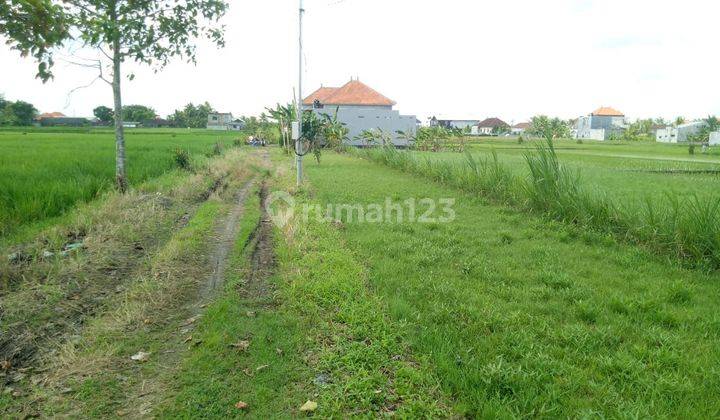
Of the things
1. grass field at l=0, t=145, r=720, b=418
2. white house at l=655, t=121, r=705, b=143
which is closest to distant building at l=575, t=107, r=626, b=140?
white house at l=655, t=121, r=705, b=143

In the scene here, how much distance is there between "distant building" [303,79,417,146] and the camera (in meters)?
32.3

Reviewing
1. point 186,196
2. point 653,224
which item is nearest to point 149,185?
point 186,196

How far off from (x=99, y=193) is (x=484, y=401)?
25.9ft

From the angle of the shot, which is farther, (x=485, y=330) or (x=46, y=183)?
(x=46, y=183)

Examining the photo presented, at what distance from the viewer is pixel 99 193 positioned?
8148mm

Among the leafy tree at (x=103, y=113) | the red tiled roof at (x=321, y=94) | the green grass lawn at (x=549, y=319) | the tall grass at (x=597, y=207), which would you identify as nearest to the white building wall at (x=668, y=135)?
the red tiled roof at (x=321, y=94)

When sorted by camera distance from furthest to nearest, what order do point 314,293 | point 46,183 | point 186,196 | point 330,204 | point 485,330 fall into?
point 186,196, point 330,204, point 46,183, point 314,293, point 485,330

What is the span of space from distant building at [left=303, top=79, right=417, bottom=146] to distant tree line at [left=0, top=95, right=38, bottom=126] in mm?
31998

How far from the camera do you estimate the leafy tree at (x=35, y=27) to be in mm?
3627

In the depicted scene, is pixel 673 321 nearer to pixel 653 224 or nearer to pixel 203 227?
pixel 653 224

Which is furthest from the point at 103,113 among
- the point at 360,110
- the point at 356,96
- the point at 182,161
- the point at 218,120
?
the point at 182,161

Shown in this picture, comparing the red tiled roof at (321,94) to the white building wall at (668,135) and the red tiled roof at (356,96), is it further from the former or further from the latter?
the white building wall at (668,135)

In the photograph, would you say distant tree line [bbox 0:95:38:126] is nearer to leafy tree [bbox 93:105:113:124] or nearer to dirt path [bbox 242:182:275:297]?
leafy tree [bbox 93:105:113:124]

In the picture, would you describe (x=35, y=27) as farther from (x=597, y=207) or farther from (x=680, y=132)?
(x=680, y=132)
